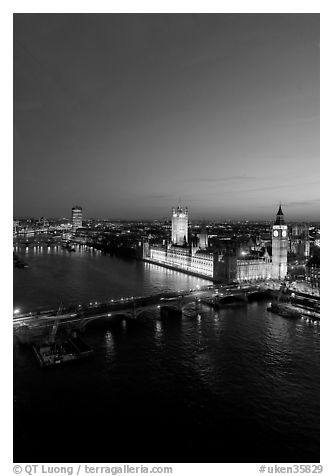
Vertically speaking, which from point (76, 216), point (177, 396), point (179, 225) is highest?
point (76, 216)

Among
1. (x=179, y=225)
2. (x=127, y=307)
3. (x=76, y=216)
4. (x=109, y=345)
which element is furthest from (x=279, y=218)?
(x=76, y=216)

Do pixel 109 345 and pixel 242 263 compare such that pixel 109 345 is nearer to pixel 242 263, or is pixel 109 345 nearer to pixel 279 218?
pixel 242 263

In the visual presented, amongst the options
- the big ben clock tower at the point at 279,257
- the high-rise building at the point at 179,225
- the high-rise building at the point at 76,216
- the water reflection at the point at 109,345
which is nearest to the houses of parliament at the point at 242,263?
the big ben clock tower at the point at 279,257

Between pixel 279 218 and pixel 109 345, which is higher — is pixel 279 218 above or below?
above

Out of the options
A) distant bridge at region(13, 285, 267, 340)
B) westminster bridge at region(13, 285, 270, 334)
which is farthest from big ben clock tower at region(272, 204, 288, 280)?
distant bridge at region(13, 285, 267, 340)

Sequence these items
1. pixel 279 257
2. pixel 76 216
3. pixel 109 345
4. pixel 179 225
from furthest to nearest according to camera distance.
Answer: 1. pixel 76 216
2. pixel 179 225
3. pixel 279 257
4. pixel 109 345

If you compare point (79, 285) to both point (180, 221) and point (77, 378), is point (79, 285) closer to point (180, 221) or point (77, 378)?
point (77, 378)

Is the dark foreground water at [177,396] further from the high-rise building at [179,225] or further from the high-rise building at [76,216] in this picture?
the high-rise building at [76,216]
